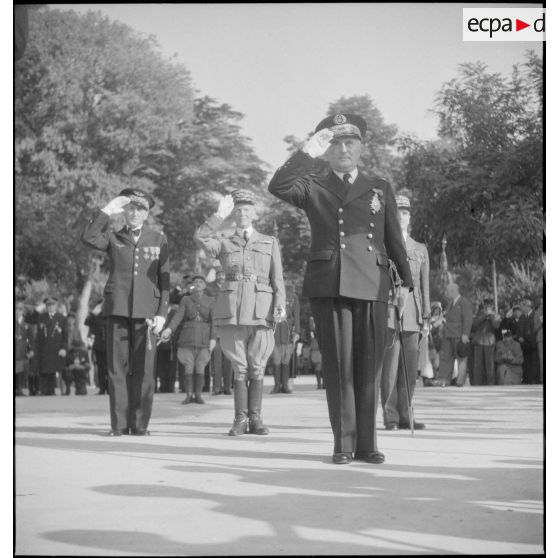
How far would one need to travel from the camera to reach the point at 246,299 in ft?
32.4

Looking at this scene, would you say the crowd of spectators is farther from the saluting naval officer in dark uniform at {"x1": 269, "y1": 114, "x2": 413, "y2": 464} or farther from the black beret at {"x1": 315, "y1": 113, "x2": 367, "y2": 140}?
the black beret at {"x1": 315, "y1": 113, "x2": 367, "y2": 140}

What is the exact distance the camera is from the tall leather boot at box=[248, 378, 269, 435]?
988cm

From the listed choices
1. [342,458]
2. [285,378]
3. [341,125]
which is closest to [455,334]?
[285,378]

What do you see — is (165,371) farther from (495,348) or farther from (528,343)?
(528,343)

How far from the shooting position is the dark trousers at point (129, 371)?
980 cm

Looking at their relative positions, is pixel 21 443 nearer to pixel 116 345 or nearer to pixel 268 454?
pixel 116 345

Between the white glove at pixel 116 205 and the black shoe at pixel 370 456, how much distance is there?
355 centimetres

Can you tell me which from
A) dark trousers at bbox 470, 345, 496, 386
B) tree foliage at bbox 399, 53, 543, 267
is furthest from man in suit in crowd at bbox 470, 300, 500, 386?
tree foliage at bbox 399, 53, 543, 267

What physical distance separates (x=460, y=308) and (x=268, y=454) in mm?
11605

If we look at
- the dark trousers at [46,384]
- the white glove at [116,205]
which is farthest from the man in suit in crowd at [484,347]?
the white glove at [116,205]

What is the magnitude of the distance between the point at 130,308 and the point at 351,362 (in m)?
3.08

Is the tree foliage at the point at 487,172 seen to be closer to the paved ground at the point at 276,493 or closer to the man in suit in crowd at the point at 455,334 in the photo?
the paved ground at the point at 276,493

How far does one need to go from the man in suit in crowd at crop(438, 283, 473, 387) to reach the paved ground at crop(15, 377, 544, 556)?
860 centimetres
